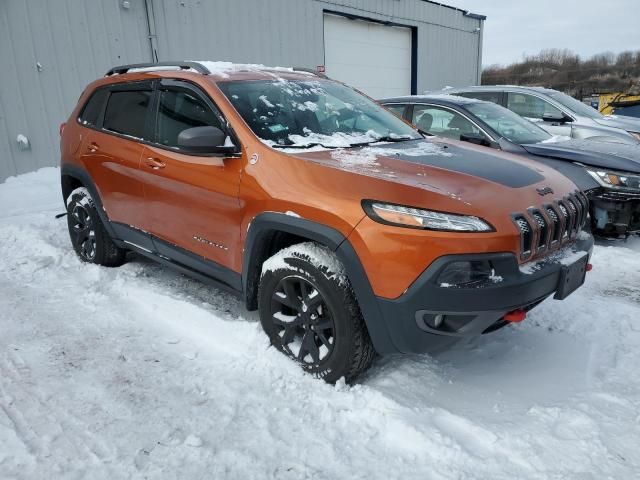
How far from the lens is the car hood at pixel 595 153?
478 centimetres

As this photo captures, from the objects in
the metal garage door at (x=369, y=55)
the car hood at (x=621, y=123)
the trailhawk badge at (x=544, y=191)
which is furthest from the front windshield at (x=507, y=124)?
the metal garage door at (x=369, y=55)

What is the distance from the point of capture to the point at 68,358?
2.87 meters

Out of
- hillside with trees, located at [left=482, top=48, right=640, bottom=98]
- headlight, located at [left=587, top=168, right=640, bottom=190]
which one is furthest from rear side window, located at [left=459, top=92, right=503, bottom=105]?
hillside with trees, located at [left=482, top=48, right=640, bottom=98]

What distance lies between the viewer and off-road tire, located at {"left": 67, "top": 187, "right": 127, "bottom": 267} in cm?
421

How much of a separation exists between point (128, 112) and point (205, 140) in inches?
56.3

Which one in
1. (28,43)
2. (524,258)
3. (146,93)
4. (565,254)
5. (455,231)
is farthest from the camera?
(28,43)

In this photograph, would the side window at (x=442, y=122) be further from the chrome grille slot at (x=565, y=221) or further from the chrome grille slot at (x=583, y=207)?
the chrome grille slot at (x=565, y=221)

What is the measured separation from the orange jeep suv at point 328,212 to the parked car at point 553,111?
4.36 m

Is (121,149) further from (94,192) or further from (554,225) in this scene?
(554,225)

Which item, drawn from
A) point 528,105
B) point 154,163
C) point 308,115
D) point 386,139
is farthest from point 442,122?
point 154,163

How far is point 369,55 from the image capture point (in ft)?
43.4

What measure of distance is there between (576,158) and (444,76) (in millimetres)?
12357

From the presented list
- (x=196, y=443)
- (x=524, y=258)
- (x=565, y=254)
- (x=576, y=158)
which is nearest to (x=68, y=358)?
(x=196, y=443)

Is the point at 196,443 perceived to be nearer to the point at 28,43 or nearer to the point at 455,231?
the point at 455,231
